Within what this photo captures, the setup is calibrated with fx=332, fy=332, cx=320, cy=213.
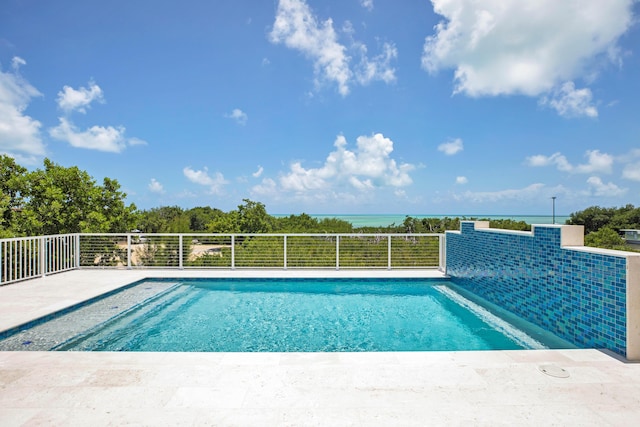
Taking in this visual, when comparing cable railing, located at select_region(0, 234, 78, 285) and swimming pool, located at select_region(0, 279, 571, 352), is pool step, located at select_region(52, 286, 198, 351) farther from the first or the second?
cable railing, located at select_region(0, 234, 78, 285)

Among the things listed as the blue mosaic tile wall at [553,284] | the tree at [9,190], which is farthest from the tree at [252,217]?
the blue mosaic tile wall at [553,284]

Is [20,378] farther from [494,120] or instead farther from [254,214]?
[494,120]

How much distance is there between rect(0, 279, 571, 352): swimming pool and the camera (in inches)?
153

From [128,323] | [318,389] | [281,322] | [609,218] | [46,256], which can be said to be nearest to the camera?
[318,389]

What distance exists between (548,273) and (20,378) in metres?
5.56

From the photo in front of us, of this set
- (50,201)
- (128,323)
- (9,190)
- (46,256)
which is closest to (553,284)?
(128,323)

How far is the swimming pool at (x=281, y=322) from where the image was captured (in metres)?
3.88

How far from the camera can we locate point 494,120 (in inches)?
701

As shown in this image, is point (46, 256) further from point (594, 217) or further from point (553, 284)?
point (594, 217)

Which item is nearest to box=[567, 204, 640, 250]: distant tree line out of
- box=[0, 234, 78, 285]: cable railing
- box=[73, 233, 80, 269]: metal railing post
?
box=[73, 233, 80, 269]: metal railing post

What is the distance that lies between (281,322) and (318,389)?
2404mm

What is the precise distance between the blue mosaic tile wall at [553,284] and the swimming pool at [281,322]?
0.25 m

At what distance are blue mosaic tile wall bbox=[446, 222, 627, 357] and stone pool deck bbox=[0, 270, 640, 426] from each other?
39 cm

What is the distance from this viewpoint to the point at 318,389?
2.48 meters
